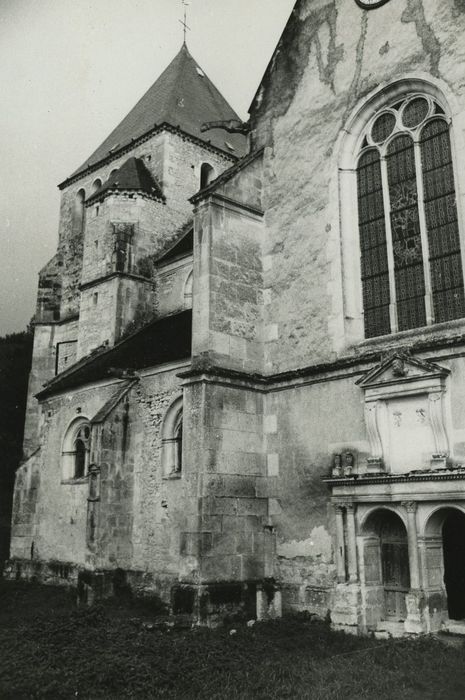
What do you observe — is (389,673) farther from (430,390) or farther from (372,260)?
(372,260)

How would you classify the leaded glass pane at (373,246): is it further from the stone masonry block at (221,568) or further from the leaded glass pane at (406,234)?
the stone masonry block at (221,568)

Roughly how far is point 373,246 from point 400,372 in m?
2.68

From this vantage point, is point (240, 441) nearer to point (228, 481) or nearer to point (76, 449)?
point (228, 481)

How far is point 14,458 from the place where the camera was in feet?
97.5

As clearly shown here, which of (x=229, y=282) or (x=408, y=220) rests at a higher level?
(x=408, y=220)

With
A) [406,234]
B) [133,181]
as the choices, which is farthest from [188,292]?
[406,234]

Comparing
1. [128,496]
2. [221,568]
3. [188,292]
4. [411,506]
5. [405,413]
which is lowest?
[221,568]

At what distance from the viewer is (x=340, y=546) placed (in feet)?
34.1

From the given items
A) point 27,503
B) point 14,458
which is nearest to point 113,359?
point 27,503

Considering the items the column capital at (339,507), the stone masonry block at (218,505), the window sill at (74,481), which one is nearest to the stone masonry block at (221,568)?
the stone masonry block at (218,505)

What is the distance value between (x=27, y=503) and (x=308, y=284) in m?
10.8

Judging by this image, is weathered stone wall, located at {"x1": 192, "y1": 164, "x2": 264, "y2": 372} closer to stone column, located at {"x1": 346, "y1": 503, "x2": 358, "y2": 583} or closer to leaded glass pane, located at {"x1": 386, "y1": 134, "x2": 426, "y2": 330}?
leaded glass pane, located at {"x1": 386, "y1": 134, "x2": 426, "y2": 330}

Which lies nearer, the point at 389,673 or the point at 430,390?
the point at 389,673

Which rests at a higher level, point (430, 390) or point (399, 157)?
point (399, 157)
